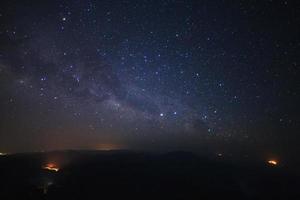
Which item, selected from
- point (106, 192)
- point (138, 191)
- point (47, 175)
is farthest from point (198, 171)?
point (47, 175)

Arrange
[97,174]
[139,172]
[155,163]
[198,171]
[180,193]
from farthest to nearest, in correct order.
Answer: [155,163] → [198,171] → [139,172] → [97,174] → [180,193]

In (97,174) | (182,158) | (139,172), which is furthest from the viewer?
(182,158)

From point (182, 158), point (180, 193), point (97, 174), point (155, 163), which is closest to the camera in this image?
point (180, 193)

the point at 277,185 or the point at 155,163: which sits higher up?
the point at 155,163

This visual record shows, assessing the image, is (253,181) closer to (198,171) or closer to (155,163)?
(198,171)

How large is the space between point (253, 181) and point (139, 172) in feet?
167

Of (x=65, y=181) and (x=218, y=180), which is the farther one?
(x=218, y=180)

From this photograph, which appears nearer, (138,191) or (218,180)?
(138,191)

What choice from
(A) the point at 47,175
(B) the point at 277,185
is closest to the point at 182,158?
(B) the point at 277,185

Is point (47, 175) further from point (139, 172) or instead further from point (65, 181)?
point (139, 172)

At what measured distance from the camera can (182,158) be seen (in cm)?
13088

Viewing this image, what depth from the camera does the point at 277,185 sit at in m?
105

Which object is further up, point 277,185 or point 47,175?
point 47,175

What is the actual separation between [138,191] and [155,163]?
45804 mm
